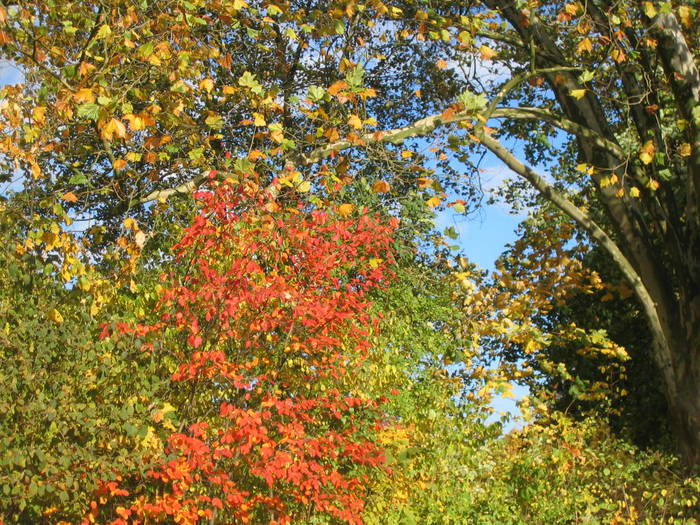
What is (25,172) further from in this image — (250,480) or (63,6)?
(250,480)

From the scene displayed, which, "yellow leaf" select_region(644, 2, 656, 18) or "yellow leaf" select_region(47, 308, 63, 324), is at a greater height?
"yellow leaf" select_region(644, 2, 656, 18)

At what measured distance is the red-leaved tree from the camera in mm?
5977

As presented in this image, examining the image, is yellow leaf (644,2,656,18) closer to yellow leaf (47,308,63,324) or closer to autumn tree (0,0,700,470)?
autumn tree (0,0,700,470)

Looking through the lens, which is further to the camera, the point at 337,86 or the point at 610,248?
the point at 610,248

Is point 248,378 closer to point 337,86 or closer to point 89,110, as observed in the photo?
point 89,110

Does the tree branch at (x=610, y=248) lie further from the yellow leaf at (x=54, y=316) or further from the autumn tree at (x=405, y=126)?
the yellow leaf at (x=54, y=316)

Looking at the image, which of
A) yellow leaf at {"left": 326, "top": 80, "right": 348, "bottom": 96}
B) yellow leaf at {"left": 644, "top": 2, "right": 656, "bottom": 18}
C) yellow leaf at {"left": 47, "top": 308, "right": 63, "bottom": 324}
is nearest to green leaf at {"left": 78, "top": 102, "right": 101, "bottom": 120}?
yellow leaf at {"left": 47, "top": 308, "right": 63, "bottom": 324}

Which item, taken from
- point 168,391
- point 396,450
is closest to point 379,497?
point 396,450

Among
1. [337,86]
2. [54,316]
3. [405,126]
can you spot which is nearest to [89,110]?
[54,316]

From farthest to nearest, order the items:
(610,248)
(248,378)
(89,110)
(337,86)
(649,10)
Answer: (610,248), (649,10), (337,86), (89,110), (248,378)

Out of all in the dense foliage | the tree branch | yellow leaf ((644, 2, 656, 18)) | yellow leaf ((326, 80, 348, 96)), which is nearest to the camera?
the dense foliage

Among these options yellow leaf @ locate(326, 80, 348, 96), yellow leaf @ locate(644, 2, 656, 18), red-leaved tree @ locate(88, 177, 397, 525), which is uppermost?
yellow leaf @ locate(644, 2, 656, 18)

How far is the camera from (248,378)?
20.9ft

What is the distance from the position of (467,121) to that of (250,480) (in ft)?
15.8
